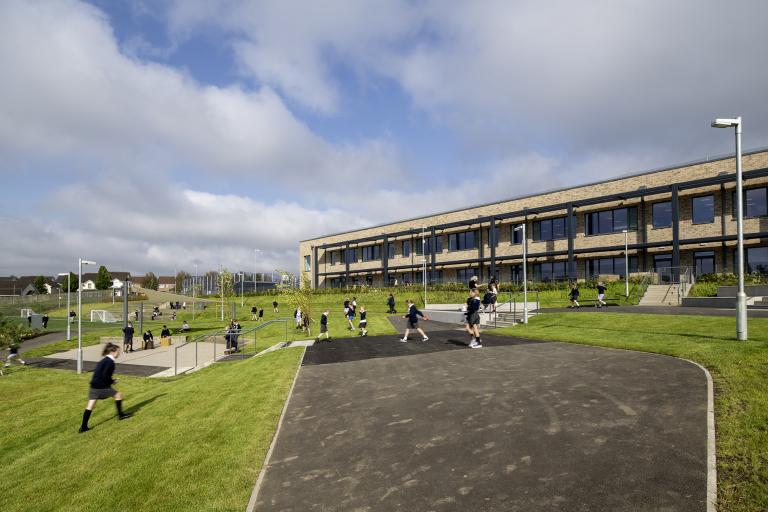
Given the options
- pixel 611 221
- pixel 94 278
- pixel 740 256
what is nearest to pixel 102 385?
pixel 740 256

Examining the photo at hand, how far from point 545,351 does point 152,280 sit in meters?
138

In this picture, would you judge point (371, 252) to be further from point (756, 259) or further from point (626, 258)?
point (756, 259)

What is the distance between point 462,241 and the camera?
48312 millimetres

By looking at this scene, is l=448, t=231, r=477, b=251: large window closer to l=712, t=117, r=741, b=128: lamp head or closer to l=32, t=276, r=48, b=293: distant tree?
l=712, t=117, r=741, b=128: lamp head

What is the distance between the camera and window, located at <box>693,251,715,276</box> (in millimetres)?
30578

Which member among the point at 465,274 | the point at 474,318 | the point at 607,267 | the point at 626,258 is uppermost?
the point at 626,258

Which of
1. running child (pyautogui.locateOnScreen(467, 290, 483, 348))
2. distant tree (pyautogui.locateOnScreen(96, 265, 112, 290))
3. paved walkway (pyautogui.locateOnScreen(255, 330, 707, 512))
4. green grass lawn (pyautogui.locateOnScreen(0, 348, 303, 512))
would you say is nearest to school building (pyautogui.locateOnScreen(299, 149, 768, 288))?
running child (pyautogui.locateOnScreen(467, 290, 483, 348))

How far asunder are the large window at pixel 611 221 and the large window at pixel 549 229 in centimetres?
229

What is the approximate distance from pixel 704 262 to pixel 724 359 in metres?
26.9

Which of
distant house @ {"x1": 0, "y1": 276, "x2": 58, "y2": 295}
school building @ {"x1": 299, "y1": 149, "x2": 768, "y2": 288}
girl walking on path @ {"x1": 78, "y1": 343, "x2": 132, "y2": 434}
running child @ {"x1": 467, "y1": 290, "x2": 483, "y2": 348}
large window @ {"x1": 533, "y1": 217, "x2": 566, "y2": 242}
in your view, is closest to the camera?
girl walking on path @ {"x1": 78, "y1": 343, "x2": 132, "y2": 434}

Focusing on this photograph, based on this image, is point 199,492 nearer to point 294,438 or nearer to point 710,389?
point 294,438

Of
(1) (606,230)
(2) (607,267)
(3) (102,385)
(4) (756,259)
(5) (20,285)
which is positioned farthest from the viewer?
(5) (20,285)

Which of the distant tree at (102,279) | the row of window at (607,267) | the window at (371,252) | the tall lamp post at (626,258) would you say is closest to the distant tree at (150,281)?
the distant tree at (102,279)

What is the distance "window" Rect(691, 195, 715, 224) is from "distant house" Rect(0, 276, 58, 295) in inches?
5057
